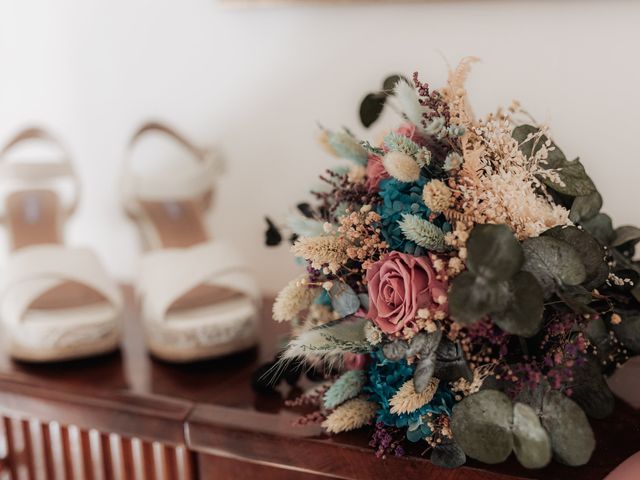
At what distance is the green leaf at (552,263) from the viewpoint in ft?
1.92

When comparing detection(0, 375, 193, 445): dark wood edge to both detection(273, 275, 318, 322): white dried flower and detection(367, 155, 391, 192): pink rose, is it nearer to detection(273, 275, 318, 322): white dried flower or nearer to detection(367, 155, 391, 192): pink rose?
detection(273, 275, 318, 322): white dried flower

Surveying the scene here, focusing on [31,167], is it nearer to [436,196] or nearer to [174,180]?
[174,180]

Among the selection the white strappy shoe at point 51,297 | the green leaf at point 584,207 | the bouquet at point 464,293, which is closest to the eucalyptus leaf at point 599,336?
the bouquet at point 464,293

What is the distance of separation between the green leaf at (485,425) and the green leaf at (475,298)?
0.31ft

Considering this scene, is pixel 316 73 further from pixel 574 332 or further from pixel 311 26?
pixel 574 332

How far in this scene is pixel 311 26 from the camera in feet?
3.45

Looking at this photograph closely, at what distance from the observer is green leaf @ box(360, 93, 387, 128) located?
0.81 m

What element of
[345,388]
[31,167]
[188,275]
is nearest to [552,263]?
[345,388]

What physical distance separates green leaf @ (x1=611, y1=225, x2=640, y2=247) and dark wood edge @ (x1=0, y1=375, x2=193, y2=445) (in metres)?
0.51

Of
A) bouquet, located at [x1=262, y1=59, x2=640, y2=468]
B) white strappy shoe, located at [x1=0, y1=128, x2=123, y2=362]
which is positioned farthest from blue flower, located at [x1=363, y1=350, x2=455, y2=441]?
white strappy shoe, located at [x1=0, y1=128, x2=123, y2=362]

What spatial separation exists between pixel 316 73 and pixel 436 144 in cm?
43

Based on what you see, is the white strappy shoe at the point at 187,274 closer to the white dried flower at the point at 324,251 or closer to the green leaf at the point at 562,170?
the white dried flower at the point at 324,251

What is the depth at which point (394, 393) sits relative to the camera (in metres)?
0.67

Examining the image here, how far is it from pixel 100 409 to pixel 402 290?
437 mm
